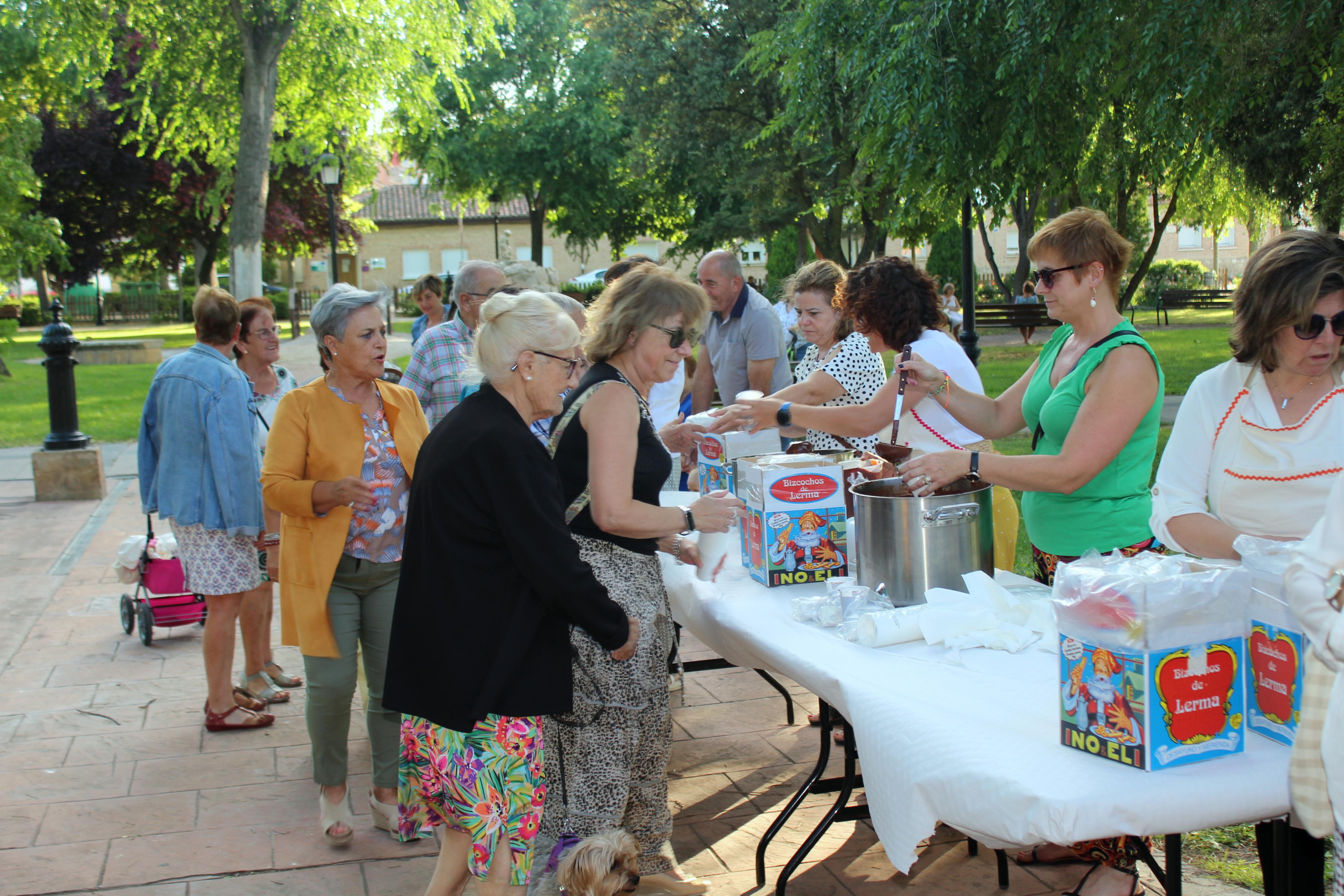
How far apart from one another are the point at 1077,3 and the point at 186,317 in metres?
45.8

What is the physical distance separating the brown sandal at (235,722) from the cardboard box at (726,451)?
2234mm

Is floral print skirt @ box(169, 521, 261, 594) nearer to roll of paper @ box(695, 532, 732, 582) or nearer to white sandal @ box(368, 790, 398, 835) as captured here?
white sandal @ box(368, 790, 398, 835)

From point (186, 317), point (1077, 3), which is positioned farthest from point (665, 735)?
point (186, 317)

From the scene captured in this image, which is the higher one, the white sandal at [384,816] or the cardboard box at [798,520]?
the cardboard box at [798,520]

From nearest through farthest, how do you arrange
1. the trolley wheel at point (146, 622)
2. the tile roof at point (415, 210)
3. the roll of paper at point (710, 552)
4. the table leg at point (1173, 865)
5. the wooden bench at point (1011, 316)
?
the table leg at point (1173, 865)
the roll of paper at point (710, 552)
the trolley wheel at point (146, 622)
the wooden bench at point (1011, 316)
the tile roof at point (415, 210)

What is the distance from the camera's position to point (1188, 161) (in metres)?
6.69

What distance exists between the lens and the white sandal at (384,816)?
12.1ft

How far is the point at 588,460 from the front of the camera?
2.87 metres

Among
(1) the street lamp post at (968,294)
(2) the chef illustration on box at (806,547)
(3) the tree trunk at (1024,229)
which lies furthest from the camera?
(3) the tree trunk at (1024,229)

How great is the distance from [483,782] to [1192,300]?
32008 millimetres

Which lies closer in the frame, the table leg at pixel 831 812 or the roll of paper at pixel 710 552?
the table leg at pixel 831 812

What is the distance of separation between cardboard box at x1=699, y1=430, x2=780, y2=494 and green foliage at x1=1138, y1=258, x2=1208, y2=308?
Result: 3571 centimetres

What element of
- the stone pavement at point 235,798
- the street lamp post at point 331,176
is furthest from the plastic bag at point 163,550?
the street lamp post at point 331,176

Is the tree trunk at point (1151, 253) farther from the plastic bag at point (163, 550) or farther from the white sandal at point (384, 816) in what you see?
the white sandal at point (384, 816)
